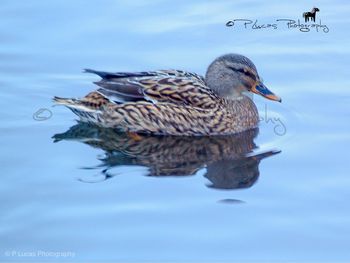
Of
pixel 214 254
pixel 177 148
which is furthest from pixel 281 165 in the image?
pixel 214 254

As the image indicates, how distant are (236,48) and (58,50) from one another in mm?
2510

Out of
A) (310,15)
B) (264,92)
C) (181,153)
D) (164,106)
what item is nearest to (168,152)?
(181,153)

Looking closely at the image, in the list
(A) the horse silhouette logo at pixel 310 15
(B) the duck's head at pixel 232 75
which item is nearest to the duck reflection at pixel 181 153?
(B) the duck's head at pixel 232 75

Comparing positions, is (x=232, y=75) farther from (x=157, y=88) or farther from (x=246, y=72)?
(x=157, y=88)

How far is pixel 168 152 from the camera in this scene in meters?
11.1

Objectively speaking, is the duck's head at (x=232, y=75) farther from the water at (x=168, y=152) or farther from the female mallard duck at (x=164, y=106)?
the water at (x=168, y=152)

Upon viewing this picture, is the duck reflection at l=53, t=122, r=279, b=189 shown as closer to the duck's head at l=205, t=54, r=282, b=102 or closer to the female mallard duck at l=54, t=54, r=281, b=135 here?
the female mallard duck at l=54, t=54, r=281, b=135

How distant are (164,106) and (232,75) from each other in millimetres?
1015

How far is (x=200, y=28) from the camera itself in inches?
567

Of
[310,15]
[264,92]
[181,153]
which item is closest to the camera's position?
[181,153]

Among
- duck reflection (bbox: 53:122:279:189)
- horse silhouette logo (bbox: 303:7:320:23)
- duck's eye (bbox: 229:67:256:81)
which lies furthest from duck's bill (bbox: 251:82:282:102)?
horse silhouette logo (bbox: 303:7:320:23)

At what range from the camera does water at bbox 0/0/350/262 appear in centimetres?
884

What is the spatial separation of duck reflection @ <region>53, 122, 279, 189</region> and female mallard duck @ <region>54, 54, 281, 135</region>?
14 cm

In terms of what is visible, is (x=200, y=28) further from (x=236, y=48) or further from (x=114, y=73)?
(x=114, y=73)
